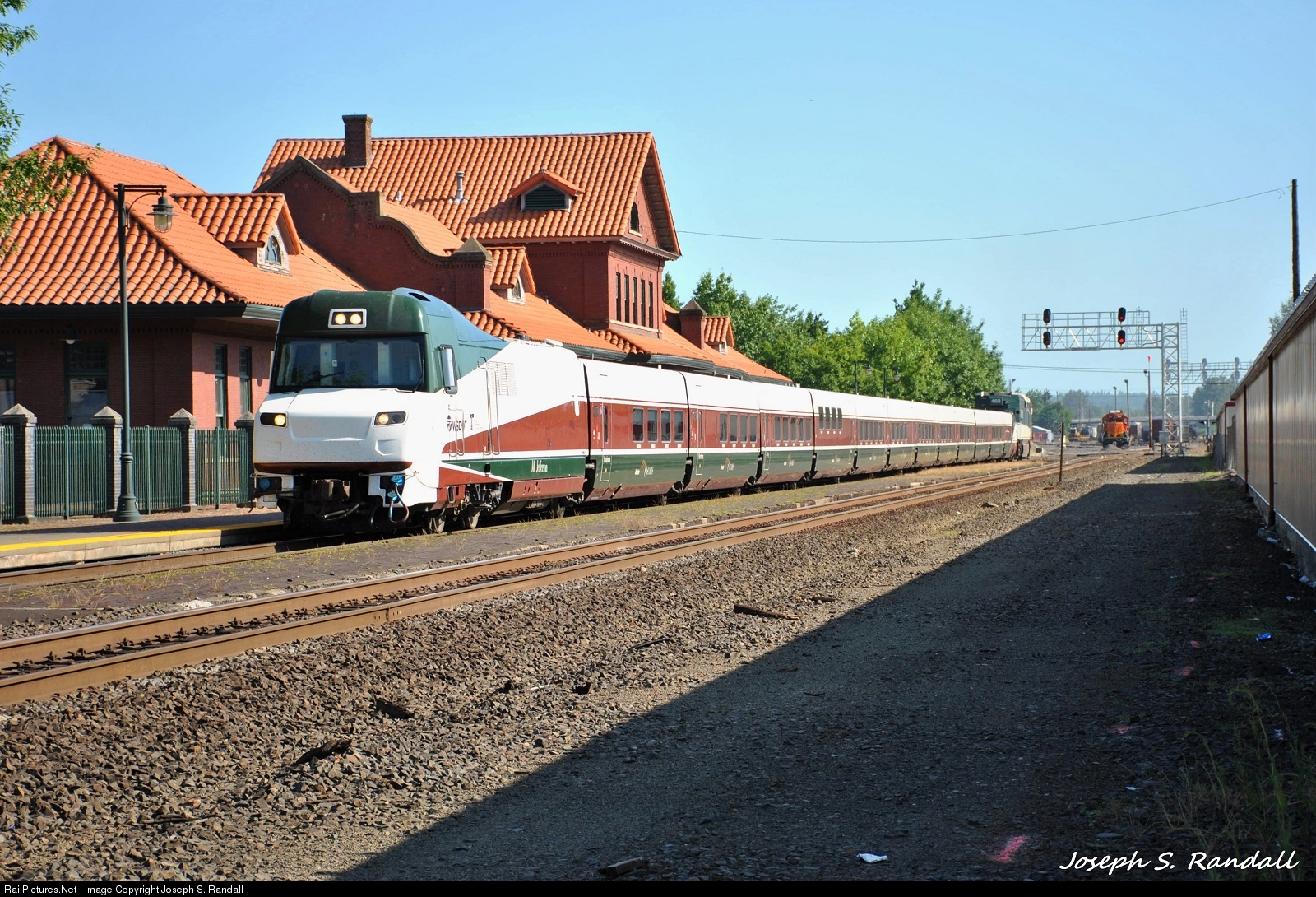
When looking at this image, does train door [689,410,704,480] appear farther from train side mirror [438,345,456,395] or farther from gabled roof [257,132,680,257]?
gabled roof [257,132,680,257]

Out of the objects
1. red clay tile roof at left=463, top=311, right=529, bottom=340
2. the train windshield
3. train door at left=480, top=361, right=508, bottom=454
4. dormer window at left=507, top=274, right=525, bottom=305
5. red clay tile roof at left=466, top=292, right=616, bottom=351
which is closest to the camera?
the train windshield

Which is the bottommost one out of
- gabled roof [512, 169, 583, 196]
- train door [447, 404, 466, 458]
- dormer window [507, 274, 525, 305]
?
train door [447, 404, 466, 458]

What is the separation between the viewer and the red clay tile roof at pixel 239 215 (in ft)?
112

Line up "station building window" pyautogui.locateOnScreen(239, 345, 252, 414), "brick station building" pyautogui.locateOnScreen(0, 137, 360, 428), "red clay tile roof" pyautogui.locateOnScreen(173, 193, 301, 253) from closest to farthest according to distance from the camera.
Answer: "brick station building" pyautogui.locateOnScreen(0, 137, 360, 428)
"station building window" pyautogui.locateOnScreen(239, 345, 252, 414)
"red clay tile roof" pyautogui.locateOnScreen(173, 193, 301, 253)

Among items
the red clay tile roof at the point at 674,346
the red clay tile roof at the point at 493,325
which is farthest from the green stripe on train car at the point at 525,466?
the red clay tile roof at the point at 674,346

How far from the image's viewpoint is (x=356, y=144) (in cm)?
5666

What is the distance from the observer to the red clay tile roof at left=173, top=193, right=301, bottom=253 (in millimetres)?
34219

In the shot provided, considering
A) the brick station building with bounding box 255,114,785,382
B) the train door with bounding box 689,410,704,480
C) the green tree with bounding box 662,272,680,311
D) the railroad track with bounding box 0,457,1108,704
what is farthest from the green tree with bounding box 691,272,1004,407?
the railroad track with bounding box 0,457,1108,704

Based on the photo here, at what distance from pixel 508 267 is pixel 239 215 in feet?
48.7

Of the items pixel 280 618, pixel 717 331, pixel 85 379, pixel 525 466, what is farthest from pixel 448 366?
pixel 717 331

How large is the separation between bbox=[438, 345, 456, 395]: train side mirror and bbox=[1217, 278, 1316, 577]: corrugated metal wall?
37.3ft

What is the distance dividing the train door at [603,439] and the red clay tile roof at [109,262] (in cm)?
804

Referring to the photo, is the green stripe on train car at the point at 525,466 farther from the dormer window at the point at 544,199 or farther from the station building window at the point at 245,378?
the dormer window at the point at 544,199

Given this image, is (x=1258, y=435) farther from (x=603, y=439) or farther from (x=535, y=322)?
(x=535, y=322)
